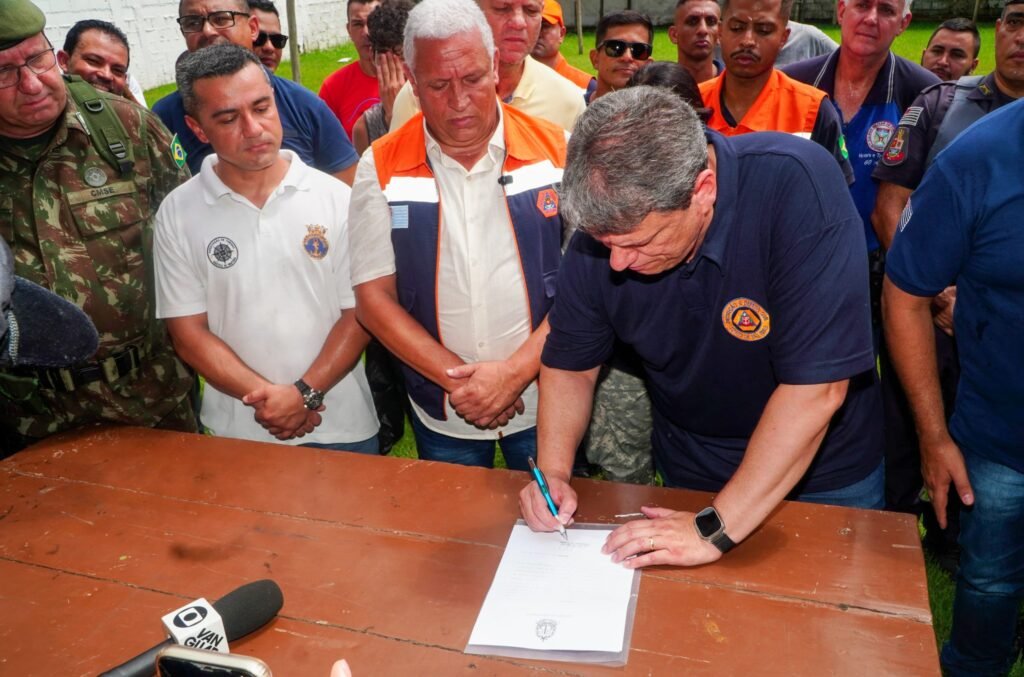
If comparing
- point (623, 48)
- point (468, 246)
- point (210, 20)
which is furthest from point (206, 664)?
point (623, 48)

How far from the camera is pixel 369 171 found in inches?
104

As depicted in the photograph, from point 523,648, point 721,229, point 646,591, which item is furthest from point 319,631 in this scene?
point 721,229

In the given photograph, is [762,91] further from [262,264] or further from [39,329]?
[39,329]

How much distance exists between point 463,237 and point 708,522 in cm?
124

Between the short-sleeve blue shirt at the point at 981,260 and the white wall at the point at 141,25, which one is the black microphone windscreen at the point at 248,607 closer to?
the short-sleeve blue shirt at the point at 981,260

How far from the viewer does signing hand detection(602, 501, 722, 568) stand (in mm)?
1707

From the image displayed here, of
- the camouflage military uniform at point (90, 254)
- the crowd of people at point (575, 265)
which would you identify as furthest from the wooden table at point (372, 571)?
the camouflage military uniform at point (90, 254)

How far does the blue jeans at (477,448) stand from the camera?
2.81m

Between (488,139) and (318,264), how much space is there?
27.4 inches

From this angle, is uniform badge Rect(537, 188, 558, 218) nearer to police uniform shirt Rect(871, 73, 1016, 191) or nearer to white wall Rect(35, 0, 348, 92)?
police uniform shirt Rect(871, 73, 1016, 191)

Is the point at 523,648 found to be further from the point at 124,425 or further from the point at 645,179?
the point at 124,425

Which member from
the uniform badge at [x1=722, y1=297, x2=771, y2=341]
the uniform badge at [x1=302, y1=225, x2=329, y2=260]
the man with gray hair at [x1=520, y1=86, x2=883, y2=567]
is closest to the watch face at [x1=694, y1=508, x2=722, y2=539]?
the man with gray hair at [x1=520, y1=86, x2=883, y2=567]

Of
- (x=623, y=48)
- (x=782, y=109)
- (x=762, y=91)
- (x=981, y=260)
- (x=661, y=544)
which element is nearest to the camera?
(x=661, y=544)

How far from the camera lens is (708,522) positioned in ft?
5.75
